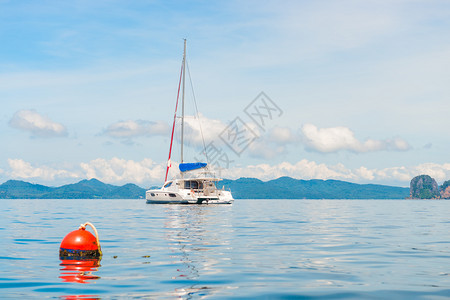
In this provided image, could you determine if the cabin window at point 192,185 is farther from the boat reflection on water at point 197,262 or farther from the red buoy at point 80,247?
the red buoy at point 80,247

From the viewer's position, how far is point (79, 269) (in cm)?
1316

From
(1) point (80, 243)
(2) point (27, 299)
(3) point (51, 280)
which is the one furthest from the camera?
(1) point (80, 243)

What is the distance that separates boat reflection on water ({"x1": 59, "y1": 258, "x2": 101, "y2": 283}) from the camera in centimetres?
1186

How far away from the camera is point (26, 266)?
13.9 metres

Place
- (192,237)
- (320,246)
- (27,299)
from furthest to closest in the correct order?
1. (192,237)
2. (320,246)
3. (27,299)

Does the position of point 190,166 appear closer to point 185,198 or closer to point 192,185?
point 192,185

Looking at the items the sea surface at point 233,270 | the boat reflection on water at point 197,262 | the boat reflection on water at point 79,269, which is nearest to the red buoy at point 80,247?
the boat reflection on water at point 79,269

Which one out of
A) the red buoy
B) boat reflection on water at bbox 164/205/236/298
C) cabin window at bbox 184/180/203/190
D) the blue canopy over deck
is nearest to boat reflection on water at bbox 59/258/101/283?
the red buoy

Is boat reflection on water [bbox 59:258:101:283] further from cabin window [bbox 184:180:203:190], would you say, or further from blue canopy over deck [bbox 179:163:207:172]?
cabin window [bbox 184:180:203:190]

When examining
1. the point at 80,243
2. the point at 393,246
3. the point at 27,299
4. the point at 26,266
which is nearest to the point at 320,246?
the point at 393,246

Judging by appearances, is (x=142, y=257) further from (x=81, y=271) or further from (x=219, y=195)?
(x=219, y=195)

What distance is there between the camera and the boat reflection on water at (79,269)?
11.9 meters

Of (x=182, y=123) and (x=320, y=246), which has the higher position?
(x=182, y=123)

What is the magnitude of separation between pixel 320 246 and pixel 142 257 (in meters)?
7.56
